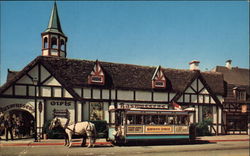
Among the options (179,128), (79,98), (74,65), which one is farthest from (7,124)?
(179,128)

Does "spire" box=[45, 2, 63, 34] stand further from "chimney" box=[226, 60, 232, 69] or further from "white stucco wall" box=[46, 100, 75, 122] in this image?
"chimney" box=[226, 60, 232, 69]

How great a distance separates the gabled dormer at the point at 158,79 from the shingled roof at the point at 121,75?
497 mm

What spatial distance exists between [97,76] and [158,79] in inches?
249

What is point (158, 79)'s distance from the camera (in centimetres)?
2603

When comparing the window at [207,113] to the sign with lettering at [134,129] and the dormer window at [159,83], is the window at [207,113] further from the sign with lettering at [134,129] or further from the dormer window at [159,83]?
the sign with lettering at [134,129]

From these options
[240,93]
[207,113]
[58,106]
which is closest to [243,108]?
[240,93]

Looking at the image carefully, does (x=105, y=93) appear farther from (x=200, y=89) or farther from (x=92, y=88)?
(x=200, y=89)

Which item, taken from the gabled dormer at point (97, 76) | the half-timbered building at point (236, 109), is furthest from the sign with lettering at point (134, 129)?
the half-timbered building at point (236, 109)

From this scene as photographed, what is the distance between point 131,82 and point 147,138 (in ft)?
27.9

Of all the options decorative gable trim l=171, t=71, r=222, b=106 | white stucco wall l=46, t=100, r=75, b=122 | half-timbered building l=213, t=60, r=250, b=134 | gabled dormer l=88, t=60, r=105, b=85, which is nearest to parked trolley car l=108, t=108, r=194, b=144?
white stucco wall l=46, t=100, r=75, b=122

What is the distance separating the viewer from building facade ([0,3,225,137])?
21312mm

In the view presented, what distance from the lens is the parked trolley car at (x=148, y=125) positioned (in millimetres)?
17219

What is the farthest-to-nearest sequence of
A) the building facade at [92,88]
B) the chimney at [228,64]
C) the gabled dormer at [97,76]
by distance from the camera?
1. the chimney at [228,64]
2. the gabled dormer at [97,76]
3. the building facade at [92,88]

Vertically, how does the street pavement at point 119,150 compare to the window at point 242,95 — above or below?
below
